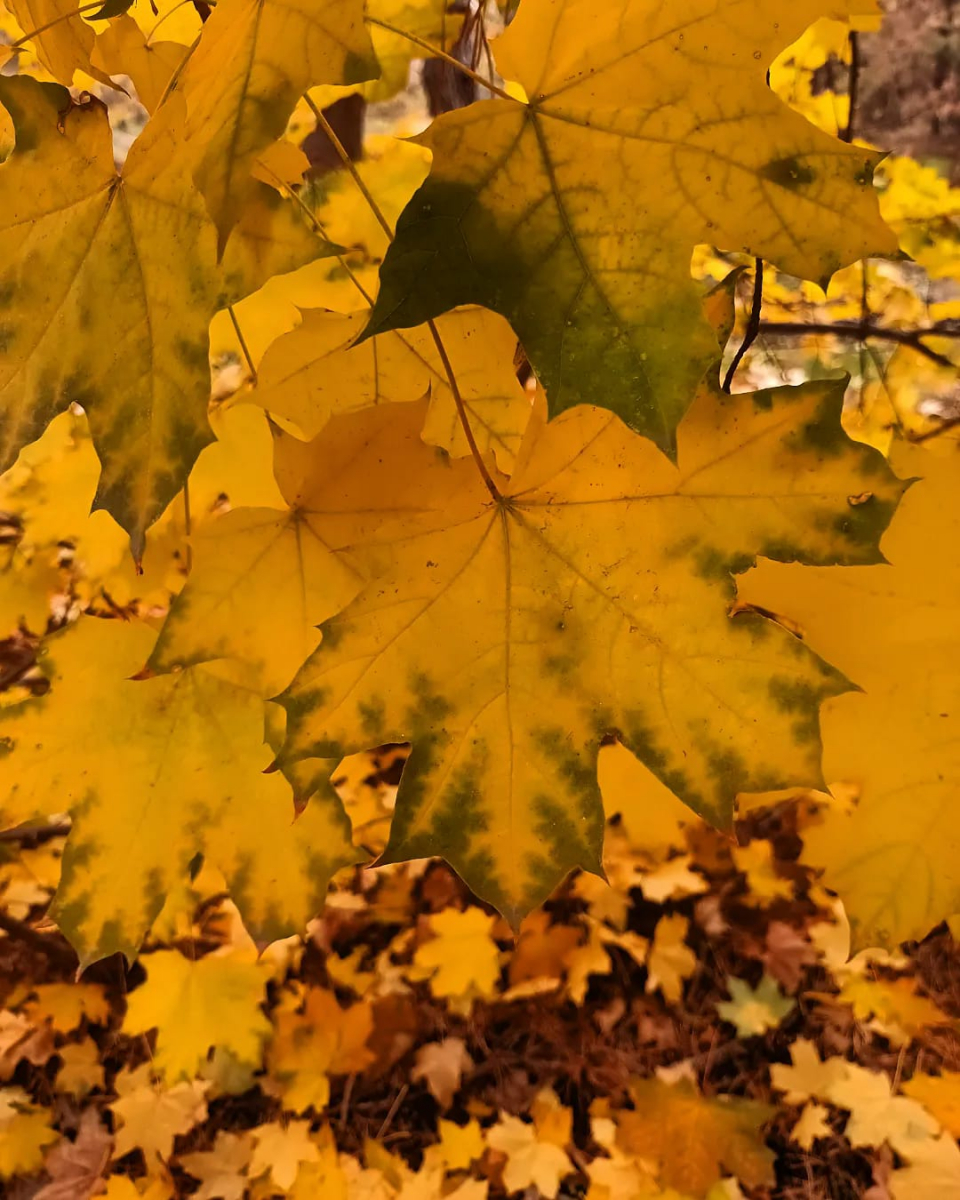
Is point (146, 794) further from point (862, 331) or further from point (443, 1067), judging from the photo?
point (443, 1067)

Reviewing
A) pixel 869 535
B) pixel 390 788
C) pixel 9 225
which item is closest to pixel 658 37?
pixel 869 535

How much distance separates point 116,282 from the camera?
61cm

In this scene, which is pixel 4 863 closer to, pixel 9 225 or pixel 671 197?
pixel 9 225

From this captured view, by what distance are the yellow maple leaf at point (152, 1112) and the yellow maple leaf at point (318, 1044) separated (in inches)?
7.2

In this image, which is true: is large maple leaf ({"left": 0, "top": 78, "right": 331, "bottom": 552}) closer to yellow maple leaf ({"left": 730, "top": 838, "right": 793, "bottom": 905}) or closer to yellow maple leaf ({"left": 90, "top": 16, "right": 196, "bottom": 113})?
yellow maple leaf ({"left": 90, "top": 16, "right": 196, "bottom": 113})

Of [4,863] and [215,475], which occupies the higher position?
[215,475]

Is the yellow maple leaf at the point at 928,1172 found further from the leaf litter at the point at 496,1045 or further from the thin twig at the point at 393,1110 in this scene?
the thin twig at the point at 393,1110

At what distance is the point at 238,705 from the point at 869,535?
601 millimetres

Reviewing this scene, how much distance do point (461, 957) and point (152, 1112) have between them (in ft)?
2.43

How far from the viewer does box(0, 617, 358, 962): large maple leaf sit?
2.78 feet

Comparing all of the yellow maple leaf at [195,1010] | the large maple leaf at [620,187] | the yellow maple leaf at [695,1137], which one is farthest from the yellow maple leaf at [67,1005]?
the large maple leaf at [620,187]

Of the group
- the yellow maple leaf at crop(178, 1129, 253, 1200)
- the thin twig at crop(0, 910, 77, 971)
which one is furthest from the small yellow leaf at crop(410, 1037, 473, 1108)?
the thin twig at crop(0, 910, 77, 971)

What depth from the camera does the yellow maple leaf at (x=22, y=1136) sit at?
1.84 meters

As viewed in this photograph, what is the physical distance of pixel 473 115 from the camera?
20.8 inches
